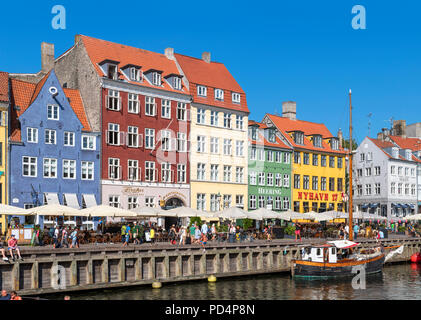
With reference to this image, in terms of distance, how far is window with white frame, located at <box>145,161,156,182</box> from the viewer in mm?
60594

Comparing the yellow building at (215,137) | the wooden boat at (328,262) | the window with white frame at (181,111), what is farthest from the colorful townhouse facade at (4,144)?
the wooden boat at (328,262)

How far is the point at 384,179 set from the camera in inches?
3526

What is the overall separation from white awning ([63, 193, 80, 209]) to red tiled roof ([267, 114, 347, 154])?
34408 mm

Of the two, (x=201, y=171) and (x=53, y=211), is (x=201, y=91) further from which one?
(x=53, y=211)

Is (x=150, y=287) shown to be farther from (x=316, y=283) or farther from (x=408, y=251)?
(x=408, y=251)

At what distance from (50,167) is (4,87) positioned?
822 centimetres

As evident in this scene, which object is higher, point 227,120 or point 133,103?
point 133,103

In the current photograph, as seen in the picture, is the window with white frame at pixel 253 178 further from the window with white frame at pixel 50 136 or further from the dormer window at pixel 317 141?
the window with white frame at pixel 50 136

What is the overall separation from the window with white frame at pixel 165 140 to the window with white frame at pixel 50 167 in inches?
503

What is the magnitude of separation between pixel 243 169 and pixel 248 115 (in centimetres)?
674

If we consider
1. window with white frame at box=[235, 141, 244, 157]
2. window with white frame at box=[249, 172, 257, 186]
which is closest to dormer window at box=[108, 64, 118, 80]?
window with white frame at box=[235, 141, 244, 157]

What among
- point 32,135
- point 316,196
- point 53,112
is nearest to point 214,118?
point 53,112

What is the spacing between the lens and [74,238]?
38.7 metres

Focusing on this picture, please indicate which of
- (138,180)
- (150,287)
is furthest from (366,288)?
(138,180)
